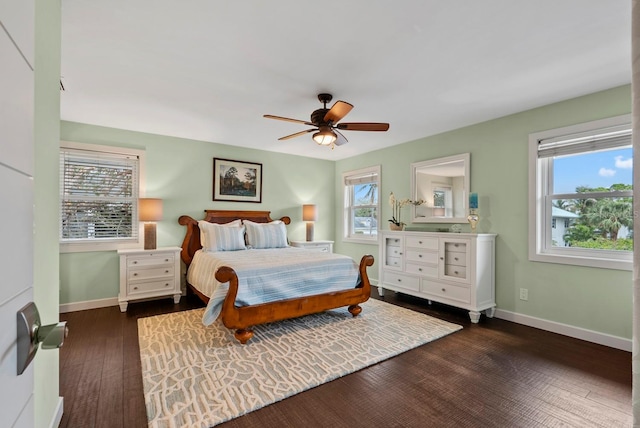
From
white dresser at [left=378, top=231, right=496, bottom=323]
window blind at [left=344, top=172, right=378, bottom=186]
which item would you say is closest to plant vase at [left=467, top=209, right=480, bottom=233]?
white dresser at [left=378, top=231, right=496, bottom=323]

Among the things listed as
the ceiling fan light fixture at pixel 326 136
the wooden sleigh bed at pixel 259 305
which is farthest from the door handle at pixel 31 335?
the ceiling fan light fixture at pixel 326 136

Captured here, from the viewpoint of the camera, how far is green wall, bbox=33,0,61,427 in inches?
53.3

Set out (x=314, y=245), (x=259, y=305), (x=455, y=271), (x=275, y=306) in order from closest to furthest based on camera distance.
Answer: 1. (x=259, y=305)
2. (x=275, y=306)
3. (x=455, y=271)
4. (x=314, y=245)

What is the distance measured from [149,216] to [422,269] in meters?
3.75

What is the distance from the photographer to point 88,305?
157 inches

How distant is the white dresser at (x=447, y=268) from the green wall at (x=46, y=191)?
3725mm

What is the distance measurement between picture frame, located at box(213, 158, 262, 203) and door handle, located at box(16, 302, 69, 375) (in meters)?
4.59

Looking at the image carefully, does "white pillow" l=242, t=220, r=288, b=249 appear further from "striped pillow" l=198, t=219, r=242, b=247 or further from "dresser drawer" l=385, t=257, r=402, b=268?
"dresser drawer" l=385, t=257, r=402, b=268

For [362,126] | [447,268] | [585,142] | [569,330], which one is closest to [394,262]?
[447,268]

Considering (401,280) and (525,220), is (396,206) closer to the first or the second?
(401,280)

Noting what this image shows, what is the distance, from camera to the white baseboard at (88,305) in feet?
12.6

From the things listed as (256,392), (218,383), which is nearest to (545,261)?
(256,392)

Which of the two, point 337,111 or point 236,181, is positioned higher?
point 337,111

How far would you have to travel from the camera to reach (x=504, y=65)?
2.50 metres
